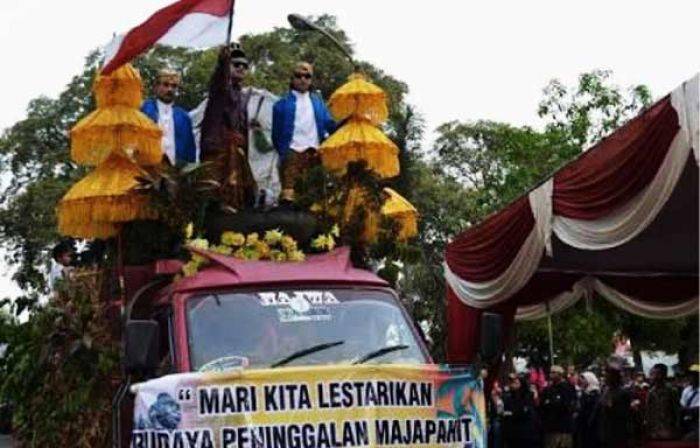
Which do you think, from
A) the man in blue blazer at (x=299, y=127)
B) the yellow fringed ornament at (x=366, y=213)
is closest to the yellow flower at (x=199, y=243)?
the yellow fringed ornament at (x=366, y=213)

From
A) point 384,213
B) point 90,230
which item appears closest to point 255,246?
point 384,213

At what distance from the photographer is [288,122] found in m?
11.2

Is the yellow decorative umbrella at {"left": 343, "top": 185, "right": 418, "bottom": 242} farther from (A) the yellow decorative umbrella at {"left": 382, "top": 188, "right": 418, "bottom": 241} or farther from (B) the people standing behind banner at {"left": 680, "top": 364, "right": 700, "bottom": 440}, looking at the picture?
(B) the people standing behind banner at {"left": 680, "top": 364, "right": 700, "bottom": 440}

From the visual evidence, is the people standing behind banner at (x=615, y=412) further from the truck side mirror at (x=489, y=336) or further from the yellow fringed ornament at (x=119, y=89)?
the yellow fringed ornament at (x=119, y=89)

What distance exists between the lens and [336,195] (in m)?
10.4

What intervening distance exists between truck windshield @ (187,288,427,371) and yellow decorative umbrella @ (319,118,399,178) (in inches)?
75.7

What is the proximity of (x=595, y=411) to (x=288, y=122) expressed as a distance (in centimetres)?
823

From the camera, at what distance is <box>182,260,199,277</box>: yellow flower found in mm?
9283

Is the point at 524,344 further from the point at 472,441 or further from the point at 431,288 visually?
the point at 472,441

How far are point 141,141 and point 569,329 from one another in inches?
893

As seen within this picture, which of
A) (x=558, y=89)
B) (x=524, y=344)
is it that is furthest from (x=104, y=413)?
(x=524, y=344)

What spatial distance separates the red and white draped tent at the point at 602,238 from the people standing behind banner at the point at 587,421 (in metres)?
1.76

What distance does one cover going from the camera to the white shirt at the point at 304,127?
36.9ft

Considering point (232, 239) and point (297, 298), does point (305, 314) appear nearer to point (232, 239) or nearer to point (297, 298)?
point (297, 298)
